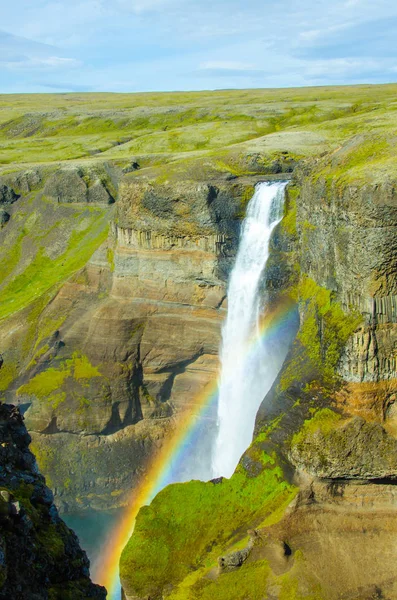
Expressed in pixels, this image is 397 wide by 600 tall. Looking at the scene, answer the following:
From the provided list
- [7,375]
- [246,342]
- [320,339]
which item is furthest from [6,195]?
[320,339]

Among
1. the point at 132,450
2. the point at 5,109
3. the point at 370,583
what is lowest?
the point at 132,450

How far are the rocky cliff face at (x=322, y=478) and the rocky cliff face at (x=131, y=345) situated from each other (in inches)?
490

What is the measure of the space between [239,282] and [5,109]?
154678 mm

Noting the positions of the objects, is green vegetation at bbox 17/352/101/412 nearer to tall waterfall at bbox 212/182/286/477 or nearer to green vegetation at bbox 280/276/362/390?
tall waterfall at bbox 212/182/286/477

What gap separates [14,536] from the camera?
46.3ft

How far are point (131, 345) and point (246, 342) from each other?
10558mm

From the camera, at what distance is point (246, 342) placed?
141 ft

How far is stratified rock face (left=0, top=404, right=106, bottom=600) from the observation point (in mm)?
13656

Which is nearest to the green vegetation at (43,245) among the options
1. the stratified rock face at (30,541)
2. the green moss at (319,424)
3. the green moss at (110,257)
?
the green moss at (110,257)

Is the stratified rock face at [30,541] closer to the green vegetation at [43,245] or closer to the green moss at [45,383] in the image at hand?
the green moss at [45,383]

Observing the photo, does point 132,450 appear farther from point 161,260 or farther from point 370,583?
point 370,583

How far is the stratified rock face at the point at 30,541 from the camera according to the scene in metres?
13.7

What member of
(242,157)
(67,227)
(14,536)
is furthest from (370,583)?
(67,227)

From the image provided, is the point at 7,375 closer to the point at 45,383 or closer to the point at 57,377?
the point at 45,383
